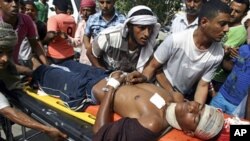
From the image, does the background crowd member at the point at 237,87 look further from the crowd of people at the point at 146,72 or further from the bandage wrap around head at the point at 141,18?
the bandage wrap around head at the point at 141,18

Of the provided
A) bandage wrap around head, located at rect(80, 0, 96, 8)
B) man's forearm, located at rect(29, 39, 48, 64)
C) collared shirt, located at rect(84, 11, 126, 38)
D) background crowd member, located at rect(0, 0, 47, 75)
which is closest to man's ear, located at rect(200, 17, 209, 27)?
collared shirt, located at rect(84, 11, 126, 38)

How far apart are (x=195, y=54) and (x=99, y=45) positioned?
91 cm

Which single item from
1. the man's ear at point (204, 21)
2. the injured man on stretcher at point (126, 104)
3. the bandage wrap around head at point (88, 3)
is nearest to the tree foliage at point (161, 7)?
the bandage wrap around head at point (88, 3)

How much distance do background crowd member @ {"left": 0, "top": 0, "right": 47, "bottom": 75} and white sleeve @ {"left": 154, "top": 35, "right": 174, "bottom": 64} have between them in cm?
129

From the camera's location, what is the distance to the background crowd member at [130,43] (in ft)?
10.9

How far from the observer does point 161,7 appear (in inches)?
332

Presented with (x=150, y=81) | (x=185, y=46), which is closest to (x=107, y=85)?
(x=150, y=81)

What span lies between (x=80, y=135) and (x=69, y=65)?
4.07 ft

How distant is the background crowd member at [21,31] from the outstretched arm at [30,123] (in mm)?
978

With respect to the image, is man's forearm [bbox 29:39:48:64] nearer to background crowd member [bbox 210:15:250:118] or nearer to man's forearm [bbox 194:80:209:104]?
man's forearm [bbox 194:80:209:104]

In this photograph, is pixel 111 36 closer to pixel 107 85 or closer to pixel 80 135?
pixel 107 85

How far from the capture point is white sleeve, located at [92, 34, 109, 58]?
3.52 m

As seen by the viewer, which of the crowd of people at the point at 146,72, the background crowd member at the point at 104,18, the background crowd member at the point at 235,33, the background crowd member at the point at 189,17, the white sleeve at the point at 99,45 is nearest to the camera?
the crowd of people at the point at 146,72

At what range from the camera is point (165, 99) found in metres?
2.98
